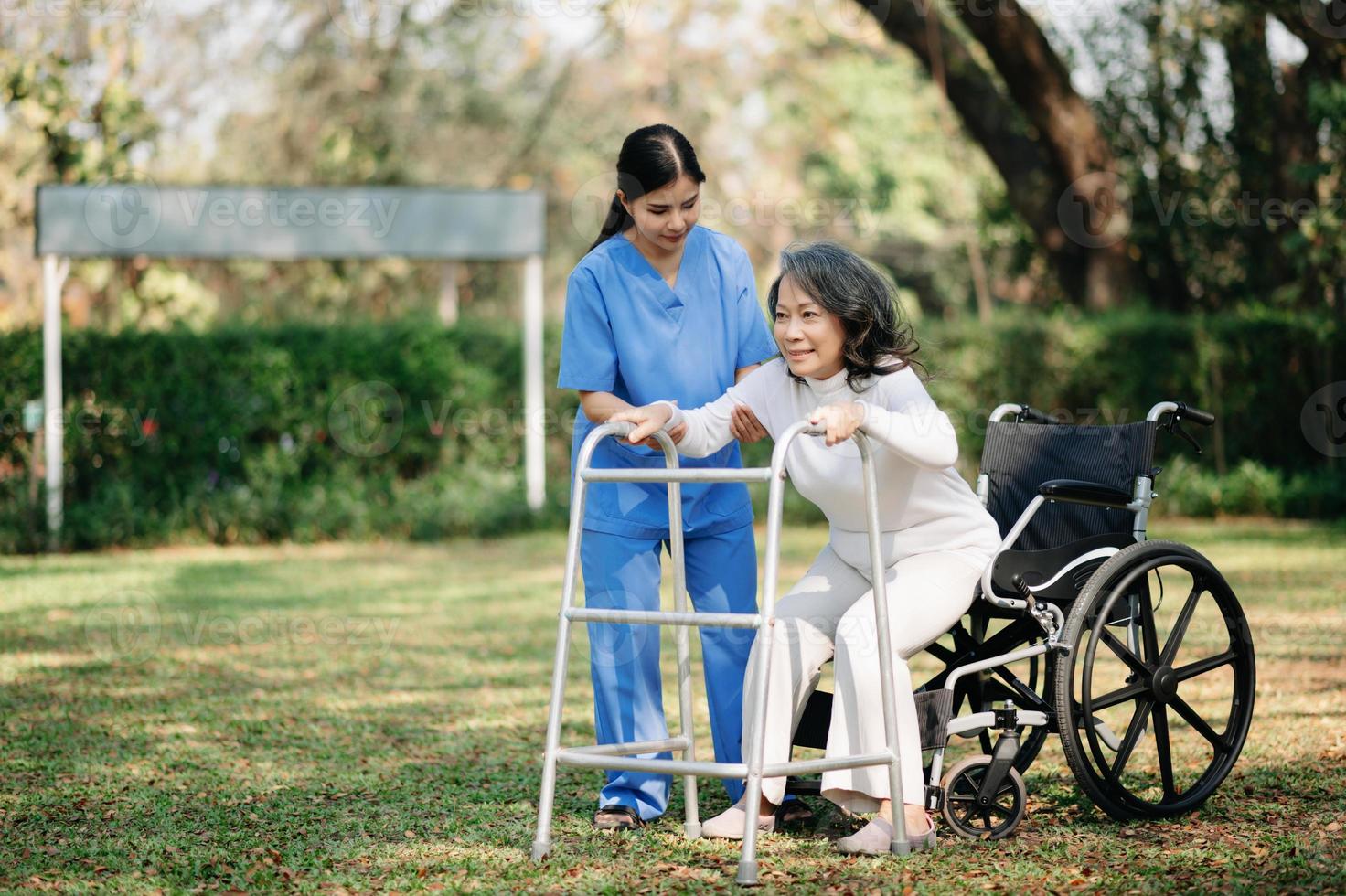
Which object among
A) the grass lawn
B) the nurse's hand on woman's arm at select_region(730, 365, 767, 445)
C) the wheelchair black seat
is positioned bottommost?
the grass lawn

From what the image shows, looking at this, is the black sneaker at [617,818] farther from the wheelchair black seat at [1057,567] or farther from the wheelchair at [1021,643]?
the wheelchair black seat at [1057,567]

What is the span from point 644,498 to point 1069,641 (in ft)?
3.82

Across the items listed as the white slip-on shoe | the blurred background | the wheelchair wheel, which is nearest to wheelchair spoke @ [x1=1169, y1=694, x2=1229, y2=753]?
the wheelchair wheel

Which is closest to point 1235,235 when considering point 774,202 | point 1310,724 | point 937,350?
point 937,350

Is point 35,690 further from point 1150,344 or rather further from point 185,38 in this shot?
point 185,38

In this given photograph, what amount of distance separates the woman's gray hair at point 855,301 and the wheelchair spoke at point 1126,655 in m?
0.86

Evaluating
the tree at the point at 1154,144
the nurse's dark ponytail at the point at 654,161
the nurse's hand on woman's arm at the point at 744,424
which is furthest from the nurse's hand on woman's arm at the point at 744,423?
the tree at the point at 1154,144

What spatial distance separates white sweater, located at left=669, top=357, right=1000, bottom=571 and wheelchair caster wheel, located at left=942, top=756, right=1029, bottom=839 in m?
0.54

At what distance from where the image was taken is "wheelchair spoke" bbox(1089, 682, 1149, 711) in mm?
3705

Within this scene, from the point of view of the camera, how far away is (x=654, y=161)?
377cm

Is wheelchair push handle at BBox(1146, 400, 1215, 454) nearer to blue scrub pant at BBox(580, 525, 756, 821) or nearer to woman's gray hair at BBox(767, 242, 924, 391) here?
woman's gray hair at BBox(767, 242, 924, 391)

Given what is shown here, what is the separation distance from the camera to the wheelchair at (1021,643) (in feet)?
11.3

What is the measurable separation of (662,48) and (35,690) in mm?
16942

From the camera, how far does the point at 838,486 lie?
3.69m
